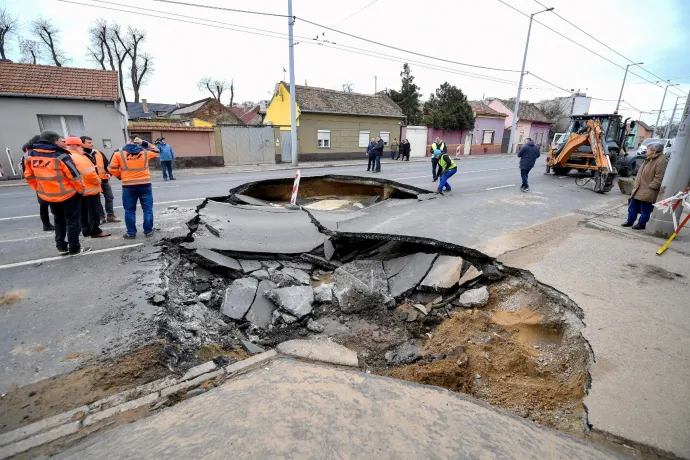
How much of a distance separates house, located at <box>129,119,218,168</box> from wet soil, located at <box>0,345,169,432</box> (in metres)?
17.6

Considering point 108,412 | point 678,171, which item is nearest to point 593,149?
point 678,171

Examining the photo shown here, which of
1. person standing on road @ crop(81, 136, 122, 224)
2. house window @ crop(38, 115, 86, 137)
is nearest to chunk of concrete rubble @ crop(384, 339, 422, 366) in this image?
person standing on road @ crop(81, 136, 122, 224)

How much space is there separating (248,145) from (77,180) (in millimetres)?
16813

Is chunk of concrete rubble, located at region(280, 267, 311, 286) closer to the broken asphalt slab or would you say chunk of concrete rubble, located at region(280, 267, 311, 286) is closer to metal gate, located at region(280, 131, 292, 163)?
the broken asphalt slab

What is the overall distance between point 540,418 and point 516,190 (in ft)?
31.4

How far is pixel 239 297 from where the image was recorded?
4.04 m

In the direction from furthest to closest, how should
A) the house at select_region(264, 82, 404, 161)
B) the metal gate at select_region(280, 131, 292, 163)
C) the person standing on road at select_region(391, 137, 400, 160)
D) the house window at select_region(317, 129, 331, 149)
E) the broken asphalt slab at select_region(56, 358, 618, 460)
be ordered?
the person standing on road at select_region(391, 137, 400, 160) < the house window at select_region(317, 129, 331, 149) < the house at select_region(264, 82, 404, 161) < the metal gate at select_region(280, 131, 292, 163) < the broken asphalt slab at select_region(56, 358, 618, 460)

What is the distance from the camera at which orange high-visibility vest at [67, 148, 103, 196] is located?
192 inches

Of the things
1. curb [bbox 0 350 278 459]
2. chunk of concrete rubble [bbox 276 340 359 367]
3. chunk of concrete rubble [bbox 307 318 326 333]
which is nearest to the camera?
curb [bbox 0 350 278 459]

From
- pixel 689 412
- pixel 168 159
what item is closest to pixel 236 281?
pixel 689 412

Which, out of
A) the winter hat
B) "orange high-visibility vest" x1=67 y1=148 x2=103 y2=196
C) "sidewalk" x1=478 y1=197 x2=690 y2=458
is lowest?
"sidewalk" x1=478 y1=197 x2=690 y2=458

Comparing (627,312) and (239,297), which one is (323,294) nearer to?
(239,297)

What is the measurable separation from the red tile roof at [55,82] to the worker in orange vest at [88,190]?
12.5m

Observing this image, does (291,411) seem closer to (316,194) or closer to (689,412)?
(689,412)
